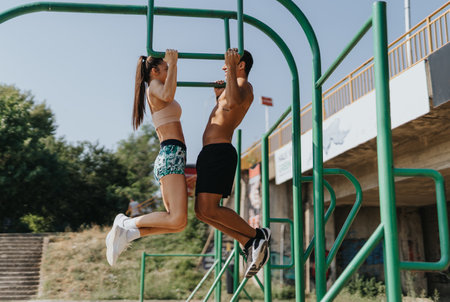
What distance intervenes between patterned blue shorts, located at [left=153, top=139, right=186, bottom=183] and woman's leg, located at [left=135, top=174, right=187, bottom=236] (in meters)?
0.04

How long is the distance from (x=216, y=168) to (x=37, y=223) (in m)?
32.2

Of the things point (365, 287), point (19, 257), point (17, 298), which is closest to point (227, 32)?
point (365, 287)

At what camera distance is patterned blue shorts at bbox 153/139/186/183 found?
3.19 m

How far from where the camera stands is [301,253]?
3.27 m

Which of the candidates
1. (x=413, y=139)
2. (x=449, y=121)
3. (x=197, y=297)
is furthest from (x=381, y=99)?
(x=197, y=297)

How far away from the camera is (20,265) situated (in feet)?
64.1

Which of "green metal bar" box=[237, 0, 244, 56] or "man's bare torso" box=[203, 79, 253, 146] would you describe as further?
"man's bare torso" box=[203, 79, 253, 146]

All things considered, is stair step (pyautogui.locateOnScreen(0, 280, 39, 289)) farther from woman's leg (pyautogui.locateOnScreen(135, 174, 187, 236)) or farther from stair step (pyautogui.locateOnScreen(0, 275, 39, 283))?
woman's leg (pyautogui.locateOnScreen(135, 174, 187, 236))

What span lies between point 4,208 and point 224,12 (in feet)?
98.7

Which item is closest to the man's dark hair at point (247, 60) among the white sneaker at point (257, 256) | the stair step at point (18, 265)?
the white sneaker at point (257, 256)

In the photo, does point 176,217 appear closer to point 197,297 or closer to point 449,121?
point 449,121

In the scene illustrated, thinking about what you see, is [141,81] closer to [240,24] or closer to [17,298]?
[240,24]

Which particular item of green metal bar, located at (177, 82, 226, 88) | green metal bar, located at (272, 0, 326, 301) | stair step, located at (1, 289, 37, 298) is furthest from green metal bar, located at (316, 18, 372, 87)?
stair step, located at (1, 289, 37, 298)

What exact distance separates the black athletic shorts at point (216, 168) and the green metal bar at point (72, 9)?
101cm
